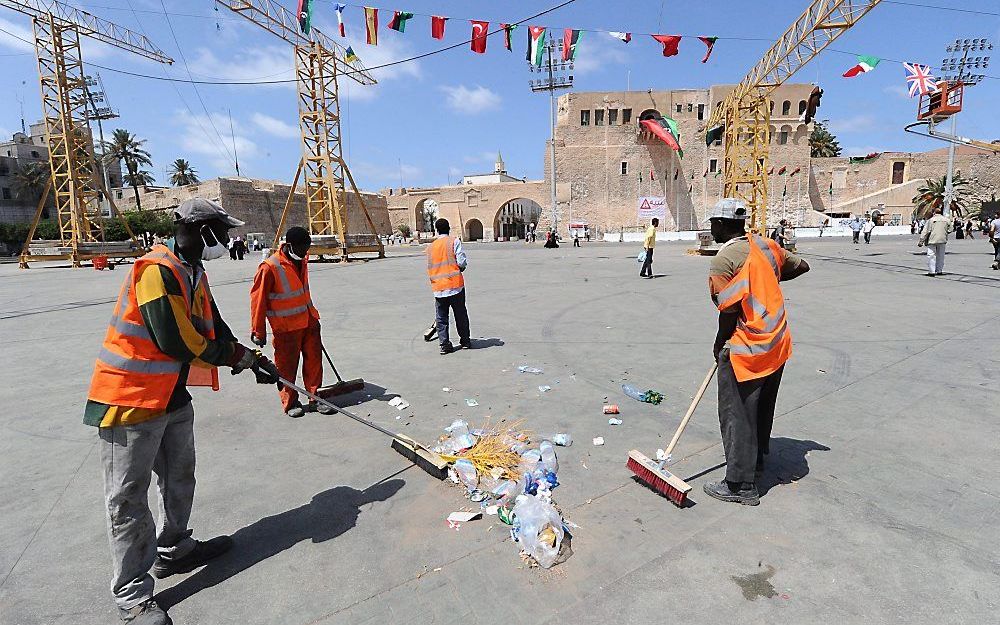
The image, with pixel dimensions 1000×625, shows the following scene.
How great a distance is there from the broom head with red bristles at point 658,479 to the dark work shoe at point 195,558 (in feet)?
7.95

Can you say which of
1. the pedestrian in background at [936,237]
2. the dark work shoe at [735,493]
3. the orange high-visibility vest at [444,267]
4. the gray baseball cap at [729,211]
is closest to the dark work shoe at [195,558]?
the dark work shoe at [735,493]

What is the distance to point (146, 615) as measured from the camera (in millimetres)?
2148

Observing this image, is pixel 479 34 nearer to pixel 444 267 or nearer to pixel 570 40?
pixel 570 40

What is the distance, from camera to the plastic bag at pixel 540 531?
8.19 feet

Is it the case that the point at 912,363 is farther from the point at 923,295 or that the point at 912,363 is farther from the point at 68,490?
the point at 68,490

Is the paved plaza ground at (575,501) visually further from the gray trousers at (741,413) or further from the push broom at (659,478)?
the gray trousers at (741,413)

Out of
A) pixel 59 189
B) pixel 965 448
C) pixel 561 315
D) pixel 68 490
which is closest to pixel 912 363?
pixel 965 448

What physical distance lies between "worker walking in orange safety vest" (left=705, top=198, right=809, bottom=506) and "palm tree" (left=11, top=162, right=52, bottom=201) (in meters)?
69.5

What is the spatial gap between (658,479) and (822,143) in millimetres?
73704

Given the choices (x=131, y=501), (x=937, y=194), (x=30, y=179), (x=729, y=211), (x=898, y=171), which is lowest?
(x=131, y=501)

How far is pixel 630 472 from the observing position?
11.0ft

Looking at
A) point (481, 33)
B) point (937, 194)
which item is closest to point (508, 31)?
point (481, 33)

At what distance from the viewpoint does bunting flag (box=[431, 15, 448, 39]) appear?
1783 centimetres

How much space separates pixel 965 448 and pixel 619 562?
297cm
